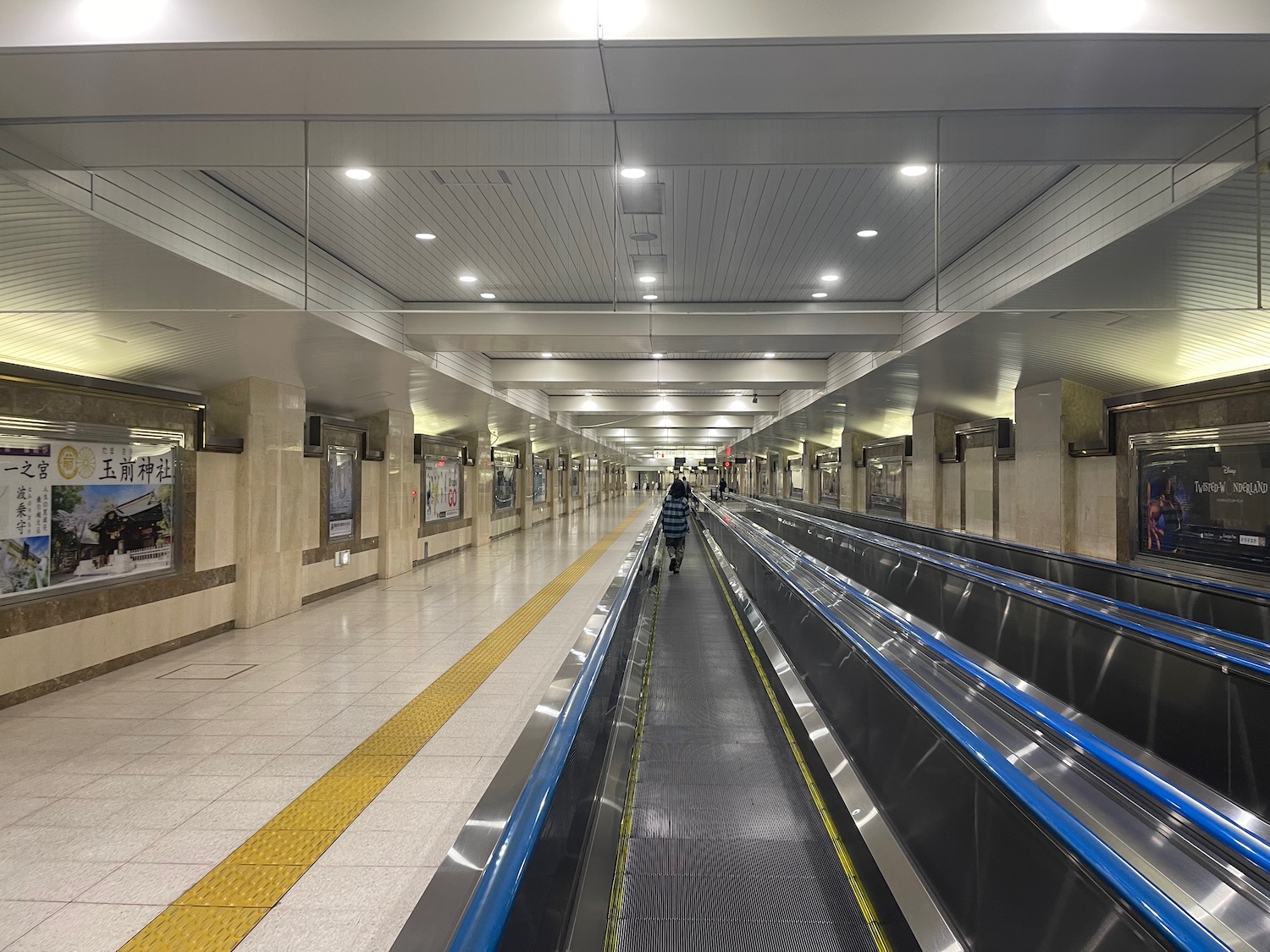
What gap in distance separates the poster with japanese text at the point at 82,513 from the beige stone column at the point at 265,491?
3.19 ft

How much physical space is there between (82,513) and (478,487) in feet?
35.6

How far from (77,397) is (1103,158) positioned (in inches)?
323

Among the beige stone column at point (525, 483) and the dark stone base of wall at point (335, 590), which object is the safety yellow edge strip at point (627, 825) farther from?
the beige stone column at point (525, 483)

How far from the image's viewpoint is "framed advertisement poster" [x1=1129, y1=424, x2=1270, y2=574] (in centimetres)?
668

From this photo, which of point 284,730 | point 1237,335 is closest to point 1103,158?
point 1237,335

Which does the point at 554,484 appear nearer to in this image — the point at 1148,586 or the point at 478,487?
the point at 478,487

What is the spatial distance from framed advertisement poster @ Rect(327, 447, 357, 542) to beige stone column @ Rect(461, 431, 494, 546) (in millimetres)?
5301

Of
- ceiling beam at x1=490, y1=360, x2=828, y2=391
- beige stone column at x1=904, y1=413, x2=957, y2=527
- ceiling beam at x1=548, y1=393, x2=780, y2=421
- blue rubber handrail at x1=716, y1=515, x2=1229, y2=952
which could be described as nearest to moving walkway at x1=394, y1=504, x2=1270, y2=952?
blue rubber handrail at x1=716, y1=515, x2=1229, y2=952

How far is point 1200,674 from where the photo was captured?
3.59 m

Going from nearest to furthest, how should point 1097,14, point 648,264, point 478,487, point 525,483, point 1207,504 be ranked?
point 1097,14
point 1207,504
point 648,264
point 478,487
point 525,483

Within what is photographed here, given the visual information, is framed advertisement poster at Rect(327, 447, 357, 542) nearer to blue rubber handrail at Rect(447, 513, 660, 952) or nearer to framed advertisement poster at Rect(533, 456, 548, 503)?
blue rubber handrail at Rect(447, 513, 660, 952)

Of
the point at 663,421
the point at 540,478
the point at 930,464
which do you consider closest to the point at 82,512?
the point at 930,464

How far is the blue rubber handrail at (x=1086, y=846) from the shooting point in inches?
47.9

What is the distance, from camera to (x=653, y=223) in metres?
6.63
